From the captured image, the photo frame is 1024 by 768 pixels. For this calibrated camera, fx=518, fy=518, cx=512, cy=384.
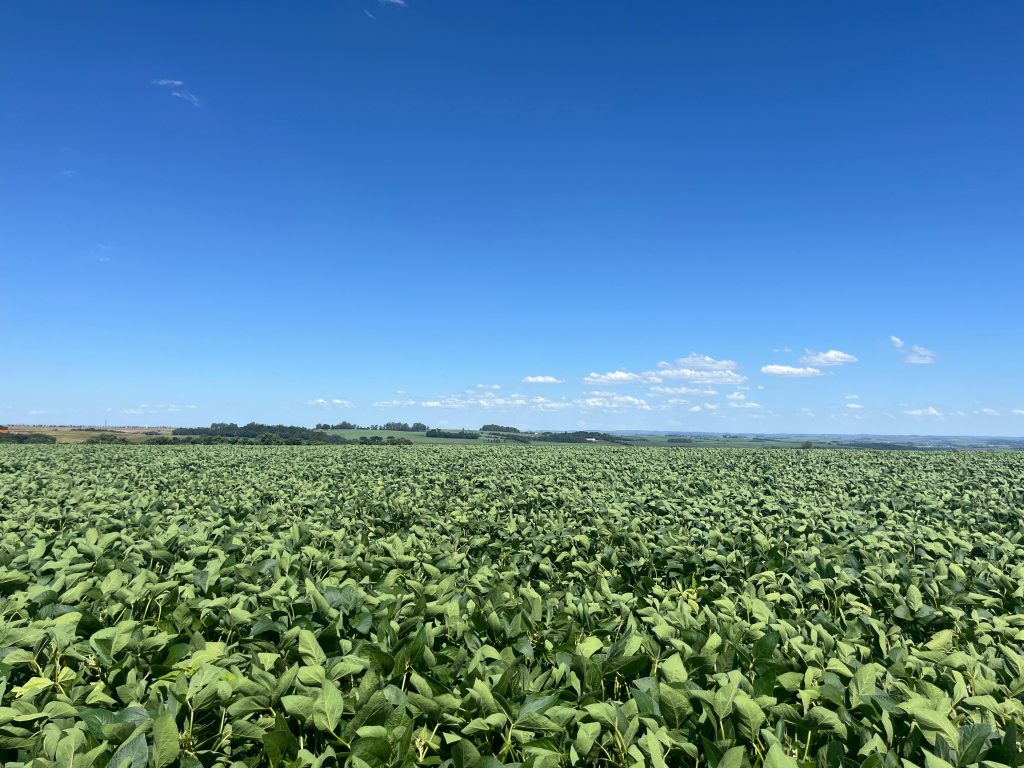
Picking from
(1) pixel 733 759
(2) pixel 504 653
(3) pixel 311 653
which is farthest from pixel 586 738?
(3) pixel 311 653

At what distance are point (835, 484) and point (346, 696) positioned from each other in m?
15.2

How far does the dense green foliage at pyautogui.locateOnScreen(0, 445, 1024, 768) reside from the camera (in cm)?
217

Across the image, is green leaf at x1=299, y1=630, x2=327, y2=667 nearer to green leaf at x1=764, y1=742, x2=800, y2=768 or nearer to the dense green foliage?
the dense green foliage

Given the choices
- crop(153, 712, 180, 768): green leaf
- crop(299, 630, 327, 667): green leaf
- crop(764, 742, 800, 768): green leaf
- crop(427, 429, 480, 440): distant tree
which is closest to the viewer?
crop(764, 742, 800, 768): green leaf

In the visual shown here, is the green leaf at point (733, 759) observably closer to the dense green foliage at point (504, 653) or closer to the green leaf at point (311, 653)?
the dense green foliage at point (504, 653)

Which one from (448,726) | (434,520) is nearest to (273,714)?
(448,726)

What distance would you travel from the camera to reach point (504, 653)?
3.01m

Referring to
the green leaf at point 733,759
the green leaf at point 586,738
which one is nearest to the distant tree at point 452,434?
the green leaf at point 586,738

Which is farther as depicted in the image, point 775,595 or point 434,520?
point 434,520

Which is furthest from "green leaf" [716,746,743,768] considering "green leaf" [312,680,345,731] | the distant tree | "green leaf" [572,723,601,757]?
the distant tree

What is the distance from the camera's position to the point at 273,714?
2367 millimetres

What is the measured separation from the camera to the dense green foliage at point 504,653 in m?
2.17

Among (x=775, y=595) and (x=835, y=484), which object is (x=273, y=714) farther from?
(x=835, y=484)

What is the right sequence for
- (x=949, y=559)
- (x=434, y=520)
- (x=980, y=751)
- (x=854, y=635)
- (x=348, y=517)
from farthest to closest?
(x=348, y=517) → (x=434, y=520) → (x=949, y=559) → (x=854, y=635) → (x=980, y=751)
